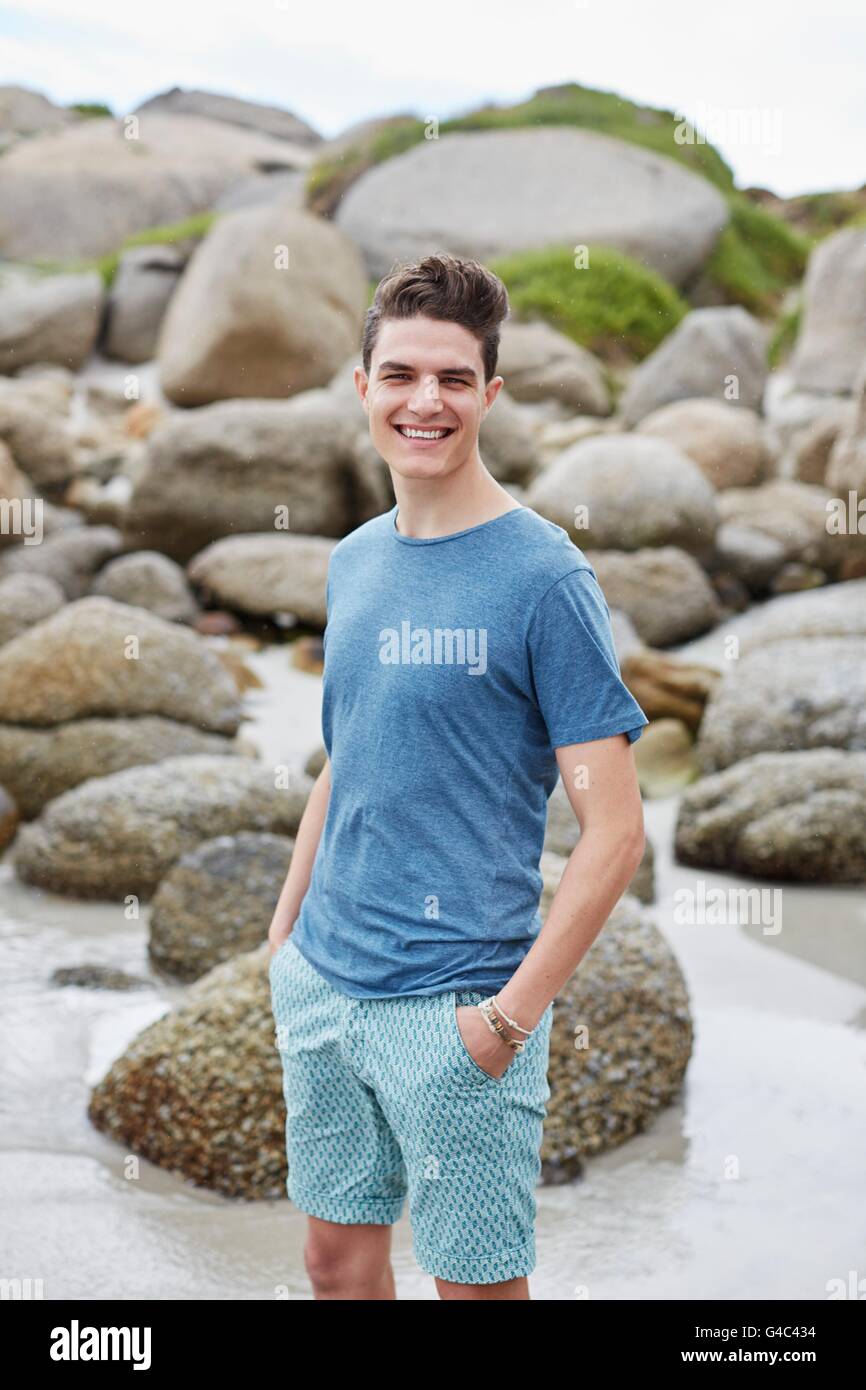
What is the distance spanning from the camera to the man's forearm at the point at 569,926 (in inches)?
73.6

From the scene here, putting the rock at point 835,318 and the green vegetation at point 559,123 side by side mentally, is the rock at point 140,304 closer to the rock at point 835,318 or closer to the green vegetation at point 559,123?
the green vegetation at point 559,123

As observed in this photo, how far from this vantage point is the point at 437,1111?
1.94 m

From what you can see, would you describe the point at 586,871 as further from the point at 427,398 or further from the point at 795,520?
the point at 795,520

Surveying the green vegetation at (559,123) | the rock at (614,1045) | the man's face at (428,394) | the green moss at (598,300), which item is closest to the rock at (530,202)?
the green vegetation at (559,123)

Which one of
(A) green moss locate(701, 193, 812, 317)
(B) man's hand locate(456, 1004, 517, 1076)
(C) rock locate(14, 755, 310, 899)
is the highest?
(A) green moss locate(701, 193, 812, 317)

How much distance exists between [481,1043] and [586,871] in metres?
0.26

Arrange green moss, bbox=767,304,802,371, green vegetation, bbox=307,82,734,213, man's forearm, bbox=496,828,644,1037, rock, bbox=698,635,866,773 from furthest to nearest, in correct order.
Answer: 1. green vegetation, bbox=307,82,734,213
2. green moss, bbox=767,304,802,371
3. rock, bbox=698,635,866,773
4. man's forearm, bbox=496,828,644,1037

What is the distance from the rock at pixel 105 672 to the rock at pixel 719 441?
604 centimetres

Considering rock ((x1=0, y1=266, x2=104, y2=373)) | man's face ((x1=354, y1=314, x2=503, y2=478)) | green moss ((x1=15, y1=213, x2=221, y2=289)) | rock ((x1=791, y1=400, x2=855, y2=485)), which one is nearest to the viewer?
man's face ((x1=354, y1=314, x2=503, y2=478))

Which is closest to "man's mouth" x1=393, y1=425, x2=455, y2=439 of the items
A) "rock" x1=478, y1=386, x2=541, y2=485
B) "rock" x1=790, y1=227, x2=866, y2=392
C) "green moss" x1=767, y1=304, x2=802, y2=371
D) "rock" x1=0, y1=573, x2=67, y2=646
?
"rock" x1=0, y1=573, x2=67, y2=646

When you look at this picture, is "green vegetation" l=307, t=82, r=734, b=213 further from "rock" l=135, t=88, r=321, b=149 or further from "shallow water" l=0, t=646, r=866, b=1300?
"shallow water" l=0, t=646, r=866, b=1300

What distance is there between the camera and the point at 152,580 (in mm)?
9117

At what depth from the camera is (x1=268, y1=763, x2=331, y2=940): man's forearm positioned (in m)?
2.33

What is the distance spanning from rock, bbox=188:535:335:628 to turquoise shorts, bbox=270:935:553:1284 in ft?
22.0
